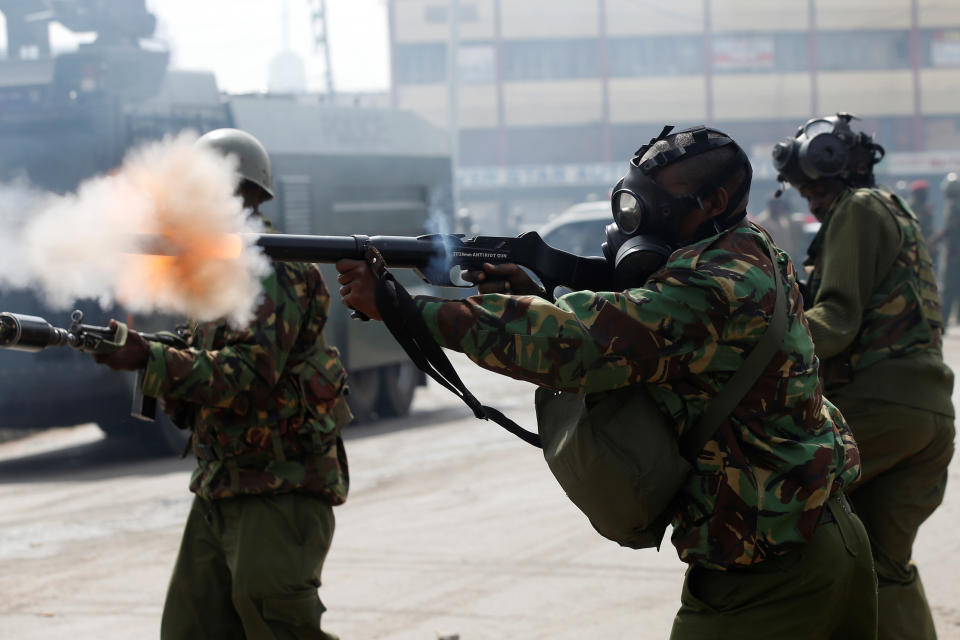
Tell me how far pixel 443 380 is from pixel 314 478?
1.11 m

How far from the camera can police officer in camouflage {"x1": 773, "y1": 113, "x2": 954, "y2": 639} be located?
476cm

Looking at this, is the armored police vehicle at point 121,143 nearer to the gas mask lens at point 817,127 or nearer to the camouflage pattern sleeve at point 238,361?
the camouflage pattern sleeve at point 238,361

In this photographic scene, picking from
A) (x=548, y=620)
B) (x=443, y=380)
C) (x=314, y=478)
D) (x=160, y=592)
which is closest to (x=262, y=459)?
(x=314, y=478)

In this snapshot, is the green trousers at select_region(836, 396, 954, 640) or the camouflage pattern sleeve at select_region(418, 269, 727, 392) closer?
the camouflage pattern sleeve at select_region(418, 269, 727, 392)

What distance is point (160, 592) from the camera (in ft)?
22.5

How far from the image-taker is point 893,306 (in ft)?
16.0

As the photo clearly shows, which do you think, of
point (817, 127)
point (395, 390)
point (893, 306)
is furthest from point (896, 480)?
point (395, 390)

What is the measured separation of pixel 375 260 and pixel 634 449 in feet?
2.42

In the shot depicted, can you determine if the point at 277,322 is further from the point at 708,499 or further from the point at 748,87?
the point at 748,87

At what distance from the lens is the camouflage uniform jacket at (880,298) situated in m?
4.81

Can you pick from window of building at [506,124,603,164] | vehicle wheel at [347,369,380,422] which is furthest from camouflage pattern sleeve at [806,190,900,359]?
window of building at [506,124,603,164]

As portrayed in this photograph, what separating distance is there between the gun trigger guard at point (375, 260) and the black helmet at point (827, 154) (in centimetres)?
245

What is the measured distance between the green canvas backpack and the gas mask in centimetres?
25

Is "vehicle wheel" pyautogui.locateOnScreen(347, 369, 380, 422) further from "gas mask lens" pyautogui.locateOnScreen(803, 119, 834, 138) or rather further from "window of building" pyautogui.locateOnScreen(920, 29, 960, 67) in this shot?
"window of building" pyautogui.locateOnScreen(920, 29, 960, 67)
